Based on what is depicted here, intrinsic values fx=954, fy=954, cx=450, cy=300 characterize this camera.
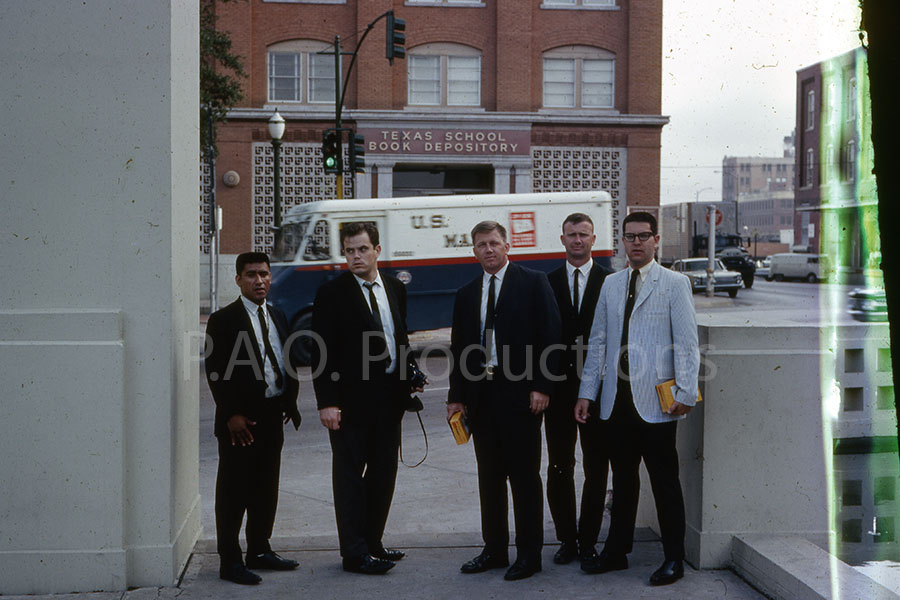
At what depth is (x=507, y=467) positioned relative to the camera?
17.3ft

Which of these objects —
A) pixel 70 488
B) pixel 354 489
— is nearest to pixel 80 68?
pixel 70 488

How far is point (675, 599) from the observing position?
469cm

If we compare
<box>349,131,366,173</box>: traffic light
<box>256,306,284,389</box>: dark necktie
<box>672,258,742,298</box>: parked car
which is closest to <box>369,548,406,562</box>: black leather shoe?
<box>256,306,284,389</box>: dark necktie

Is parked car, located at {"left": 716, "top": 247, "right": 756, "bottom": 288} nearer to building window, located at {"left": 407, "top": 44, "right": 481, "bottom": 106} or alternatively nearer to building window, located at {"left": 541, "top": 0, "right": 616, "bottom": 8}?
building window, located at {"left": 541, "top": 0, "right": 616, "bottom": 8}

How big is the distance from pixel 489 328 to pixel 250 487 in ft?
5.15

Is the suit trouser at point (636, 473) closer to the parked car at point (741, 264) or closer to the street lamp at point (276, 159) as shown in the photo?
the street lamp at point (276, 159)

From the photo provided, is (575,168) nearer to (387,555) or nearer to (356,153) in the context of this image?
(356,153)

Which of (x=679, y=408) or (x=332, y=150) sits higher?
(x=332, y=150)

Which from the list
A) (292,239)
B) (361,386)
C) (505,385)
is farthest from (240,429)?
(292,239)

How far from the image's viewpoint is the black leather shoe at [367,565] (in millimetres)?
5090

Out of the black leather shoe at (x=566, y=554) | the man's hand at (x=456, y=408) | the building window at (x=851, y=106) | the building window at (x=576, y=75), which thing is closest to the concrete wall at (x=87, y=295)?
the man's hand at (x=456, y=408)

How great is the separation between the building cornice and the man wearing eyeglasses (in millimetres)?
26004

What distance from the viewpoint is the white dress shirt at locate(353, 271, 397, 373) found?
5.38 meters

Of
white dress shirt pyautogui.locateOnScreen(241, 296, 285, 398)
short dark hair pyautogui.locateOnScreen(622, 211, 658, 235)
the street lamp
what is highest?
the street lamp
